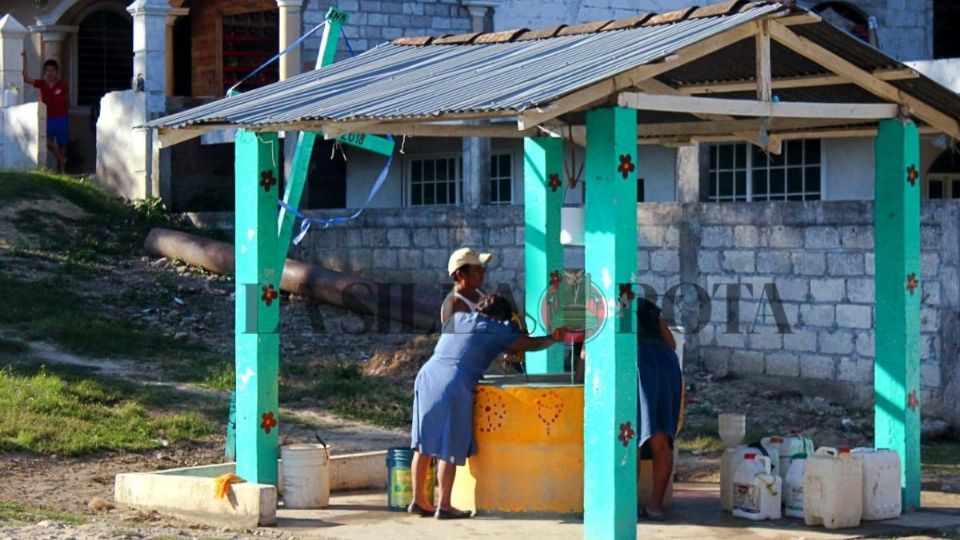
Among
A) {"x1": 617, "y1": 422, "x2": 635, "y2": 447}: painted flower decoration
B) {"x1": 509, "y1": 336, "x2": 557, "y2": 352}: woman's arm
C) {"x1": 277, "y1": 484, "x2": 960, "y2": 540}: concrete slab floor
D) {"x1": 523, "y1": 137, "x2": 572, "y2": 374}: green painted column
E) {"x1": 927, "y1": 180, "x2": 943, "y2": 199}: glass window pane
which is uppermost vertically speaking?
{"x1": 927, "y1": 180, "x2": 943, "y2": 199}: glass window pane

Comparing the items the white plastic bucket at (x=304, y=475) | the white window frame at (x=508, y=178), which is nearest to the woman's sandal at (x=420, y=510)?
the white plastic bucket at (x=304, y=475)

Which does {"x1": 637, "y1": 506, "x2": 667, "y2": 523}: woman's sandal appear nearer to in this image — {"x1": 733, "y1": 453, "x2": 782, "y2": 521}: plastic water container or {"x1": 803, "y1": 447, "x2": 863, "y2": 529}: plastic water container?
{"x1": 733, "y1": 453, "x2": 782, "y2": 521}: plastic water container

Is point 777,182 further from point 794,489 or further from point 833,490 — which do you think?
point 833,490

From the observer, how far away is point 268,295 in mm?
9445

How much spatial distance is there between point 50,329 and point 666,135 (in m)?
6.95

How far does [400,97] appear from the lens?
886 centimetres

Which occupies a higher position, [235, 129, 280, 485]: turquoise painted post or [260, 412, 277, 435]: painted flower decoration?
[235, 129, 280, 485]: turquoise painted post

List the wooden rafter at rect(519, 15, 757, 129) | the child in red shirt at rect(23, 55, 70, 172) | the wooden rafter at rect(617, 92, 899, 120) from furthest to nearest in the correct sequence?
the child in red shirt at rect(23, 55, 70, 172) < the wooden rafter at rect(617, 92, 899, 120) < the wooden rafter at rect(519, 15, 757, 129)

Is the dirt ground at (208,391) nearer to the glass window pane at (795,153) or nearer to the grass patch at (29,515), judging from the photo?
the grass patch at (29,515)

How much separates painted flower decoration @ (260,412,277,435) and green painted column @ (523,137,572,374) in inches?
82.9

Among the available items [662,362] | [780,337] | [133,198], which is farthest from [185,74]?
[662,362]

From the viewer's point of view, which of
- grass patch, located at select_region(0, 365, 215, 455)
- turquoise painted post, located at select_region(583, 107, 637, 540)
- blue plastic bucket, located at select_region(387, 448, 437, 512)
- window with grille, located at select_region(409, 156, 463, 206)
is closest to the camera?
turquoise painted post, located at select_region(583, 107, 637, 540)

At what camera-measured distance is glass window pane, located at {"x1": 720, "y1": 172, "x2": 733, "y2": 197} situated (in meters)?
18.5

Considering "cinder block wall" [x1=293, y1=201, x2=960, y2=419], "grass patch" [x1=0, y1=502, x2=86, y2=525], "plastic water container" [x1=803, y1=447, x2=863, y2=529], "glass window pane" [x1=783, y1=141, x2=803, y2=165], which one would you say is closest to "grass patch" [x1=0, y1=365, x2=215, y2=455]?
"grass patch" [x1=0, y1=502, x2=86, y2=525]
